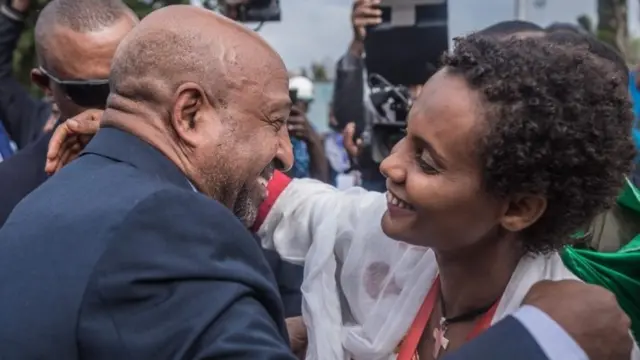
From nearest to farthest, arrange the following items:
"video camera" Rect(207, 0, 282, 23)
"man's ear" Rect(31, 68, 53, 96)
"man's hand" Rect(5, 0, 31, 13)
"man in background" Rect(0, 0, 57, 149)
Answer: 1. "man's ear" Rect(31, 68, 53, 96)
2. "man's hand" Rect(5, 0, 31, 13)
3. "man in background" Rect(0, 0, 57, 149)
4. "video camera" Rect(207, 0, 282, 23)

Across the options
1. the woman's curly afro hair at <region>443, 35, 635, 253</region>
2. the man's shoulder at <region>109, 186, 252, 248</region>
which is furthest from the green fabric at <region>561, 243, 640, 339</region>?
the man's shoulder at <region>109, 186, 252, 248</region>

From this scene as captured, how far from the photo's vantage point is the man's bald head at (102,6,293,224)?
125 centimetres

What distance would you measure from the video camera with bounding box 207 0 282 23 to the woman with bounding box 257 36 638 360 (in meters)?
2.50

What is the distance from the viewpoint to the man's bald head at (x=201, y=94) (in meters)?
1.25

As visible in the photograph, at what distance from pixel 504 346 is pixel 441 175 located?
0.33 meters

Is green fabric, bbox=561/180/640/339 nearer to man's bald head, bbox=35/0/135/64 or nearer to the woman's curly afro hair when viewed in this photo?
the woman's curly afro hair

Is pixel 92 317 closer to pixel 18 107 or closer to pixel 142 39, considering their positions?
pixel 142 39

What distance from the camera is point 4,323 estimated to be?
1.08 metres

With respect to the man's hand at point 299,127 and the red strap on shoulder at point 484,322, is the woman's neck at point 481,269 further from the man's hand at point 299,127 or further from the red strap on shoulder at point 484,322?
the man's hand at point 299,127

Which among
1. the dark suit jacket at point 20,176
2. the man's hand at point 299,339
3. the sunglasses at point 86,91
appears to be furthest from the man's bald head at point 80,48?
the man's hand at point 299,339

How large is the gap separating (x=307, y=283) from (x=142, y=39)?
0.69m

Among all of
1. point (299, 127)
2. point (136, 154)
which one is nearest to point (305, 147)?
point (299, 127)

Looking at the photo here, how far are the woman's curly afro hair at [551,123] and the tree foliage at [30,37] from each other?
13.0 ft

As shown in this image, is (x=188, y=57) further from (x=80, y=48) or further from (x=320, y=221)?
(x=80, y=48)
